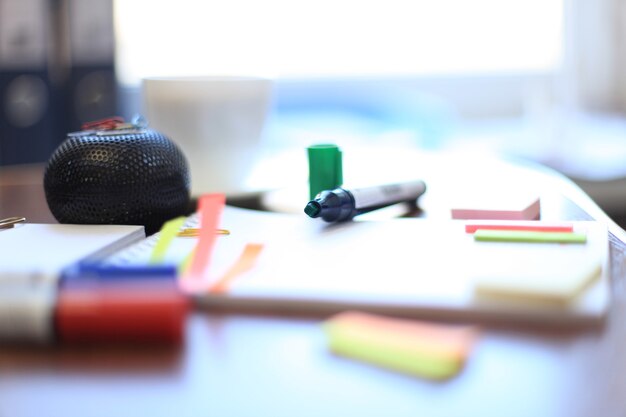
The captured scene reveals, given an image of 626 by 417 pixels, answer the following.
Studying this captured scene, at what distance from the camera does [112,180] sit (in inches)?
21.1

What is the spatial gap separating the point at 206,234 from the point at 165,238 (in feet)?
0.09

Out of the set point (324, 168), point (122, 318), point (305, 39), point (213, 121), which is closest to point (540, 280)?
point (122, 318)

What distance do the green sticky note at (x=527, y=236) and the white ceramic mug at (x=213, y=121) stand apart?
0.31 metres

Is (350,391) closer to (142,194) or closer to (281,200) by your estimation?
(142,194)

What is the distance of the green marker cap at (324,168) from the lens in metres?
0.64

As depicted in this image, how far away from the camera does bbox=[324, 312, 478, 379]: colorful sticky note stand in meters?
0.30

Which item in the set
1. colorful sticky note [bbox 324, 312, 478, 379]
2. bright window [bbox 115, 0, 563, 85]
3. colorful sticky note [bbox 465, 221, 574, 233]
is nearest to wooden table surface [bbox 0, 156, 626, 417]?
colorful sticky note [bbox 324, 312, 478, 379]

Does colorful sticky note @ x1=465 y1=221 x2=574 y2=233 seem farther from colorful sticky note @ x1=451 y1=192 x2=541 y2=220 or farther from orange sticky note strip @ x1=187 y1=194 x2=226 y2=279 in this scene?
orange sticky note strip @ x1=187 y1=194 x2=226 y2=279

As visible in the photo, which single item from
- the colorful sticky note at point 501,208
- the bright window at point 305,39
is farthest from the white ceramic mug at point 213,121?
the bright window at point 305,39

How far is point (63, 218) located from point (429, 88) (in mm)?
2162

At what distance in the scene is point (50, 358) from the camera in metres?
0.32

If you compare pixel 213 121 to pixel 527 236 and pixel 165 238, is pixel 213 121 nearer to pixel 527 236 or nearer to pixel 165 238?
pixel 165 238

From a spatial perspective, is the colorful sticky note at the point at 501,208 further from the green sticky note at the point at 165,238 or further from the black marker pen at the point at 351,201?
the green sticky note at the point at 165,238

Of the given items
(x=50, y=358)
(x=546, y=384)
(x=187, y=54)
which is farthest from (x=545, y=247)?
(x=187, y=54)
